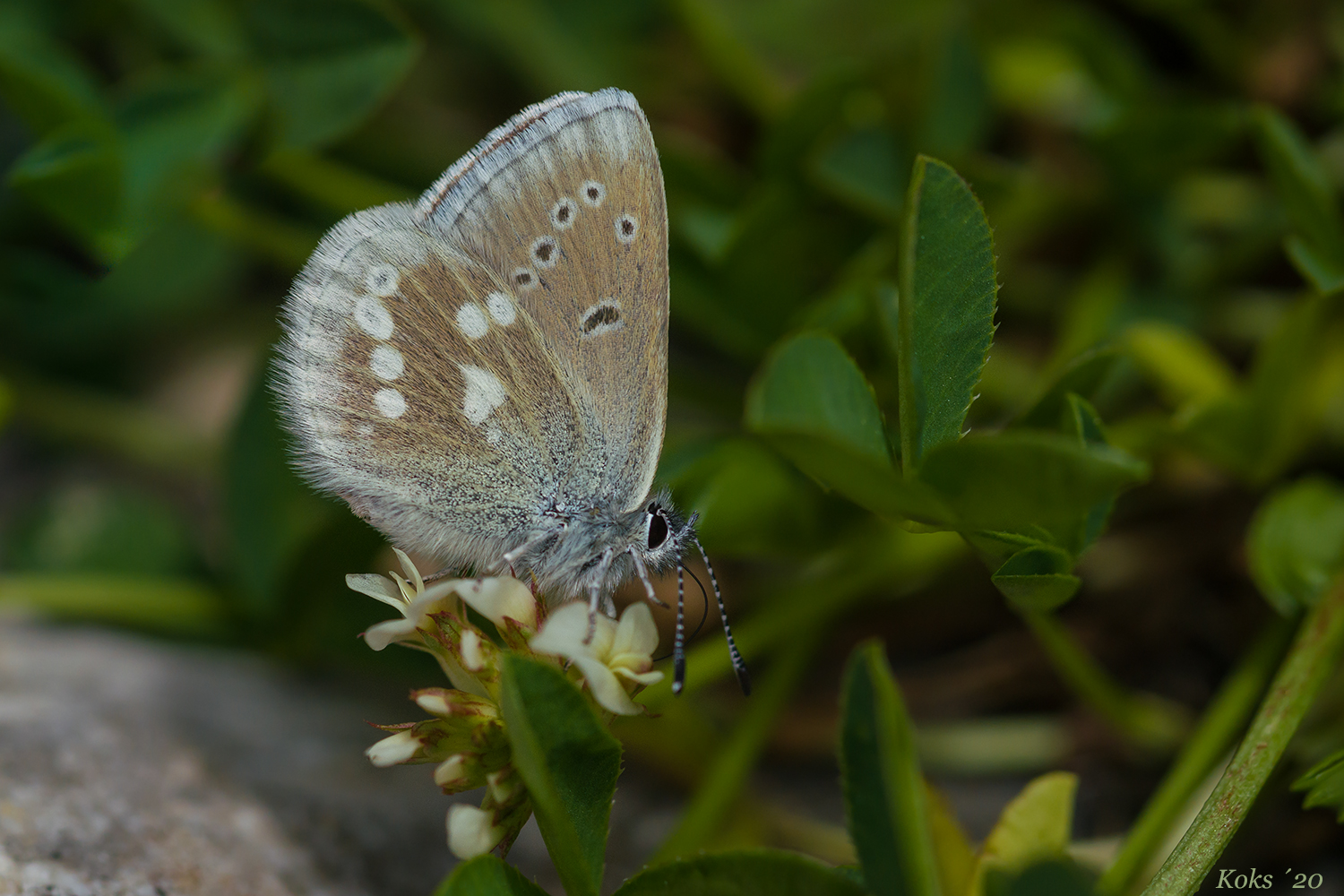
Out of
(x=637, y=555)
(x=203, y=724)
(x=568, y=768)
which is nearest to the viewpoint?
(x=568, y=768)

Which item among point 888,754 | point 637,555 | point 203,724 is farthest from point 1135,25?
point 203,724

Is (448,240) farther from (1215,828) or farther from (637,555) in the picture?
(1215,828)

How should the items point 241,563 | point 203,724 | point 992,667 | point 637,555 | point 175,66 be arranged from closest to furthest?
point 637,555 → point 203,724 → point 241,563 → point 992,667 → point 175,66

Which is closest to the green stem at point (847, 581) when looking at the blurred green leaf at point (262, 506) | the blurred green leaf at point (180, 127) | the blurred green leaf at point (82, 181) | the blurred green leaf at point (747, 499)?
the blurred green leaf at point (747, 499)

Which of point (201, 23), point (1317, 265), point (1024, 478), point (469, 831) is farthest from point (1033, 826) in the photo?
point (201, 23)

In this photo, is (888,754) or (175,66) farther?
(175,66)

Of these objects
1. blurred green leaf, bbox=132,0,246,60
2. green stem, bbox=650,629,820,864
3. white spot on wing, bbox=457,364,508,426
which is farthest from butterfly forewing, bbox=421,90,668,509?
blurred green leaf, bbox=132,0,246,60

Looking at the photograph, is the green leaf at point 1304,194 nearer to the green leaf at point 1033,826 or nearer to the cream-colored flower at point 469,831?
the green leaf at point 1033,826

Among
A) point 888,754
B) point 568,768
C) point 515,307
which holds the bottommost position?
point 568,768
